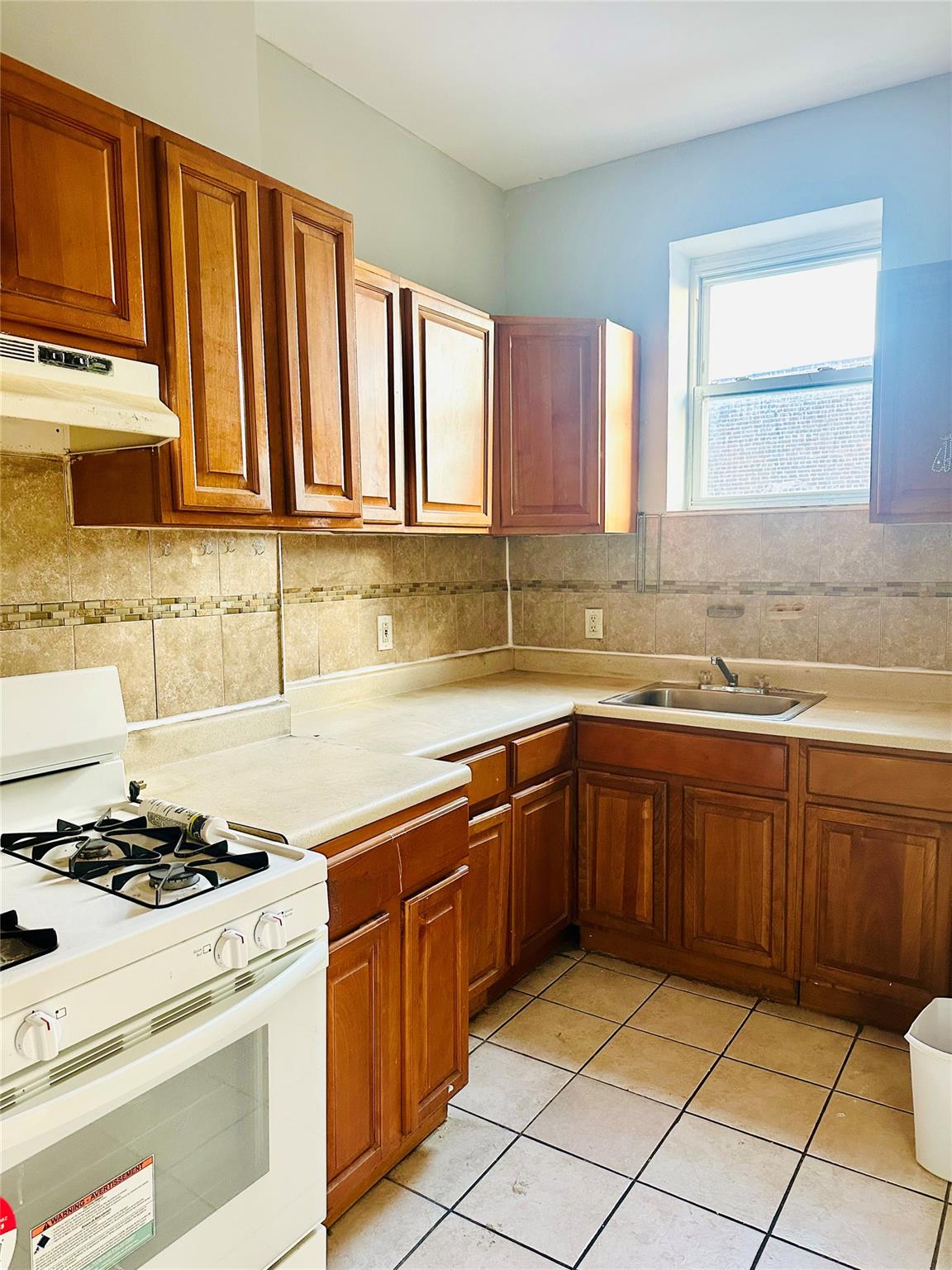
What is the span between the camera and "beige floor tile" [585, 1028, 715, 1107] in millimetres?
2242

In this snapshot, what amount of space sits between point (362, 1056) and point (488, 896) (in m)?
0.79

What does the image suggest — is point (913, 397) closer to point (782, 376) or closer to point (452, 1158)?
point (782, 376)

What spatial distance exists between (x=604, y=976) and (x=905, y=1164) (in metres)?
1.03

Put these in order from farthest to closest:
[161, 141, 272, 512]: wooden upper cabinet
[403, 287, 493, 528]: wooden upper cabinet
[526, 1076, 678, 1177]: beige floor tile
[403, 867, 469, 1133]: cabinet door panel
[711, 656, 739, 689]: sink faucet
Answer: [711, 656, 739, 689]: sink faucet
[403, 287, 493, 528]: wooden upper cabinet
[526, 1076, 678, 1177]: beige floor tile
[403, 867, 469, 1133]: cabinet door panel
[161, 141, 272, 512]: wooden upper cabinet

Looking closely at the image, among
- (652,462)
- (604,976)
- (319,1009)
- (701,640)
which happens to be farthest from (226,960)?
(652,462)

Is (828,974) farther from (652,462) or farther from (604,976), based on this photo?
(652,462)

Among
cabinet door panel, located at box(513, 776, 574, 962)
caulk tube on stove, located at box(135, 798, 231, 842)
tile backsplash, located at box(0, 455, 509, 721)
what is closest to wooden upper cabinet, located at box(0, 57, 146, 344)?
tile backsplash, located at box(0, 455, 509, 721)

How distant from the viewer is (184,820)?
165 cm

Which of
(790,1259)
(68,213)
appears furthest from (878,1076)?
(68,213)

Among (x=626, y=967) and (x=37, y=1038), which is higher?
(x=37, y=1038)

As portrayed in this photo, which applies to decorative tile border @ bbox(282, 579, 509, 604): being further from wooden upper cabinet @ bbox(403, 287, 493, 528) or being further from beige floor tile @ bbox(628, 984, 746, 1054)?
beige floor tile @ bbox(628, 984, 746, 1054)

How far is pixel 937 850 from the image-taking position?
2.33m

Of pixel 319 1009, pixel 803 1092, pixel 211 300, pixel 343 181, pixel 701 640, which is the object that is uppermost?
pixel 343 181

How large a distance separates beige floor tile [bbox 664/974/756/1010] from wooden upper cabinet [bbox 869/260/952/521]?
1513 mm
